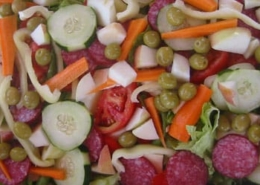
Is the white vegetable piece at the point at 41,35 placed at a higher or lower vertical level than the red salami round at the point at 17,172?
higher

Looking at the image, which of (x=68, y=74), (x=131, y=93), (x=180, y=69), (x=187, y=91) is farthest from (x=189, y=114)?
(x=68, y=74)

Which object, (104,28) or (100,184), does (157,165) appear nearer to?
(100,184)

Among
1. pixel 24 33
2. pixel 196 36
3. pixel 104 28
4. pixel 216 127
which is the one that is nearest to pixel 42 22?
pixel 24 33

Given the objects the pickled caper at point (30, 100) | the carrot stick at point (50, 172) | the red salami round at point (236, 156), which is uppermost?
the pickled caper at point (30, 100)

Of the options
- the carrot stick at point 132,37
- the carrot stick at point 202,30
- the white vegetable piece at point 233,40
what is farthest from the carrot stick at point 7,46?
the white vegetable piece at point 233,40

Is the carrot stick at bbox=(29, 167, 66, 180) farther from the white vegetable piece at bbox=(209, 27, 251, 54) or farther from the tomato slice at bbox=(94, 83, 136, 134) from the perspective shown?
the white vegetable piece at bbox=(209, 27, 251, 54)

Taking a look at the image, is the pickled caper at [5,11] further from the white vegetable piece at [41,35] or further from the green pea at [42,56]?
the green pea at [42,56]
